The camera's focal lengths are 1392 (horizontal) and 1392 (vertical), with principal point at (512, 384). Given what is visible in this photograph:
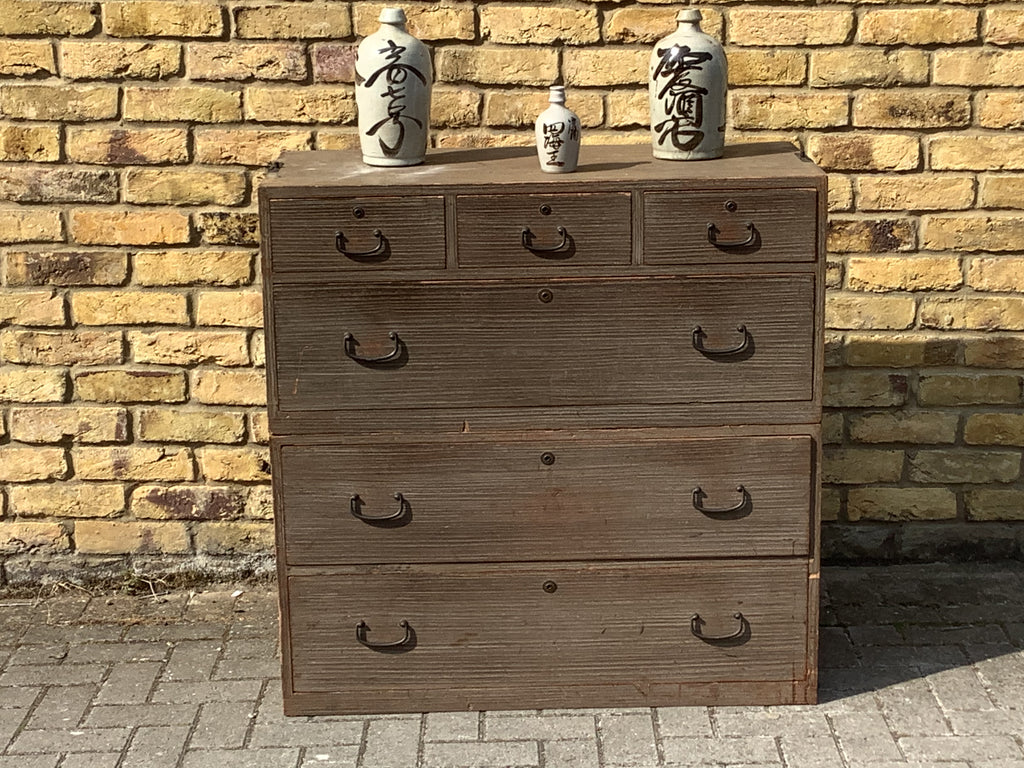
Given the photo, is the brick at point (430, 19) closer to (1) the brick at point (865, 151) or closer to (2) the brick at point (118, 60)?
(2) the brick at point (118, 60)

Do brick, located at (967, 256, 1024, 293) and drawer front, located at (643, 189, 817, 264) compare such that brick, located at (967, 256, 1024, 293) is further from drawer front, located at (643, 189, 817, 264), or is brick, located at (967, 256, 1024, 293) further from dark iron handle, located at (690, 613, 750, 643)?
dark iron handle, located at (690, 613, 750, 643)

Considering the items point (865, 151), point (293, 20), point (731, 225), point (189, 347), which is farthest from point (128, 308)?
point (865, 151)

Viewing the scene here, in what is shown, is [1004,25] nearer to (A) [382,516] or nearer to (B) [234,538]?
(A) [382,516]

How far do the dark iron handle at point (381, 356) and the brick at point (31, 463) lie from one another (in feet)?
4.69

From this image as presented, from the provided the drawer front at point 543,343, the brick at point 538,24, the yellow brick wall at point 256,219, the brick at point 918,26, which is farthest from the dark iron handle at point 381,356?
the brick at point 918,26

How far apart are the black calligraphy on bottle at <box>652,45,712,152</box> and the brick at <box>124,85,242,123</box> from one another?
1337 mm

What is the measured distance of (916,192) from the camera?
165 inches

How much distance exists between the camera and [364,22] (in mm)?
4055

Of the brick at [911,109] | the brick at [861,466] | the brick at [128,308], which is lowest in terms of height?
the brick at [861,466]

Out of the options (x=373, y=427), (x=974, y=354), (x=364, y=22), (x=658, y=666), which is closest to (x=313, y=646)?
(x=373, y=427)

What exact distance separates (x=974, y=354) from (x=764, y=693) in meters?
1.36

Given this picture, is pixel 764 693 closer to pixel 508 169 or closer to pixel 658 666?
pixel 658 666

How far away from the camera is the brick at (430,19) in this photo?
4047mm

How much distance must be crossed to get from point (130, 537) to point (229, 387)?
0.60m
